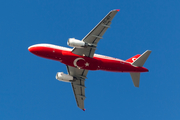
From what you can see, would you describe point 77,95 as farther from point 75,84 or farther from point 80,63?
point 80,63

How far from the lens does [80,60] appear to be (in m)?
62.1

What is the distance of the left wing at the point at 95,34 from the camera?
56.1 metres

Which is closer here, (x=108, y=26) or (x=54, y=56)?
(x=108, y=26)

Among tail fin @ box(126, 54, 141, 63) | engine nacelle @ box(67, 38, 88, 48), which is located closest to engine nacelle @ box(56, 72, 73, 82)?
engine nacelle @ box(67, 38, 88, 48)

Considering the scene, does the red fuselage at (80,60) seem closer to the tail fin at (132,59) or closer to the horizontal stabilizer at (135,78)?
the horizontal stabilizer at (135,78)

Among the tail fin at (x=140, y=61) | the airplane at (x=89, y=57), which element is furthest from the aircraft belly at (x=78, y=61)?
the tail fin at (x=140, y=61)

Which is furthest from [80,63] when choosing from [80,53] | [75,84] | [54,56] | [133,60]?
[133,60]

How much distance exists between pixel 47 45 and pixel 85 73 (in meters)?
14.2

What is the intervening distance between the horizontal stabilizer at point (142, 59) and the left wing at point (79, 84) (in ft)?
46.1

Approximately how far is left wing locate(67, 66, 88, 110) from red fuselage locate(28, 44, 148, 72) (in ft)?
18.8

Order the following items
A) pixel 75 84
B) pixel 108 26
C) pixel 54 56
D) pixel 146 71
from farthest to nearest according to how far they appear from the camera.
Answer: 1. pixel 75 84
2. pixel 146 71
3. pixel 54 56
4. pixel 108 26

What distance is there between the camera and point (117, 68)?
64250 millimetres

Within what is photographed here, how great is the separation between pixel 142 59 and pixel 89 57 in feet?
45.4

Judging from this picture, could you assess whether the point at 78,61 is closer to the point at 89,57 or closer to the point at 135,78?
the point at 89,57
